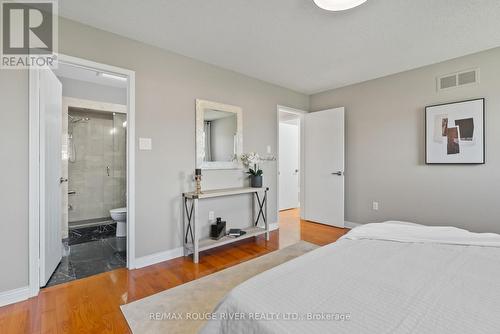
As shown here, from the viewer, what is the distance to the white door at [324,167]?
13.2 feet

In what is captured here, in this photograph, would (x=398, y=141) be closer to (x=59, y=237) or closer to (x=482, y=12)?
(x=482, y=12)

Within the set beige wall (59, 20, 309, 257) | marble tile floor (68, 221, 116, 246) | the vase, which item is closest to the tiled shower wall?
marble tile floor (68, 221, 116, 246)

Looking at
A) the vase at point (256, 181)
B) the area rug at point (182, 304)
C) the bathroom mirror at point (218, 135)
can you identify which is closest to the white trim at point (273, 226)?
the vase at point (256, 181)

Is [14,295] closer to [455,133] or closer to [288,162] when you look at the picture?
[455,133]

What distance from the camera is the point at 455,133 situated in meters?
2.99

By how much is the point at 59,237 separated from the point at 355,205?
4.10 m

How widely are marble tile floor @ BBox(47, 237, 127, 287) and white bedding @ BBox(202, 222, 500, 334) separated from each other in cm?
213

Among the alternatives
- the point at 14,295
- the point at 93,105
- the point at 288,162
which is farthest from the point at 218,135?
the point at 288,162

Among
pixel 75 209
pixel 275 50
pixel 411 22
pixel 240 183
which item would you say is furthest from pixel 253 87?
pixel 75 209

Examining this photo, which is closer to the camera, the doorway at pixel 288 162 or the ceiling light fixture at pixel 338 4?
the ceiling light fixture at pixel 338 4

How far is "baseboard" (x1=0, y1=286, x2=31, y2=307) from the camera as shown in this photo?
1.86 meters

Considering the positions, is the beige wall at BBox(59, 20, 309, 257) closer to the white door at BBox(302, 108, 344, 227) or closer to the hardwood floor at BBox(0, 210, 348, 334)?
the hardwood floor at BBox(0, 210, 348, 334)

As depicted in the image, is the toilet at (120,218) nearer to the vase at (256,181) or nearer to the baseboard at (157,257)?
the baseboard at (157,257)

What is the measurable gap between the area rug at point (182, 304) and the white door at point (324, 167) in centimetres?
203
